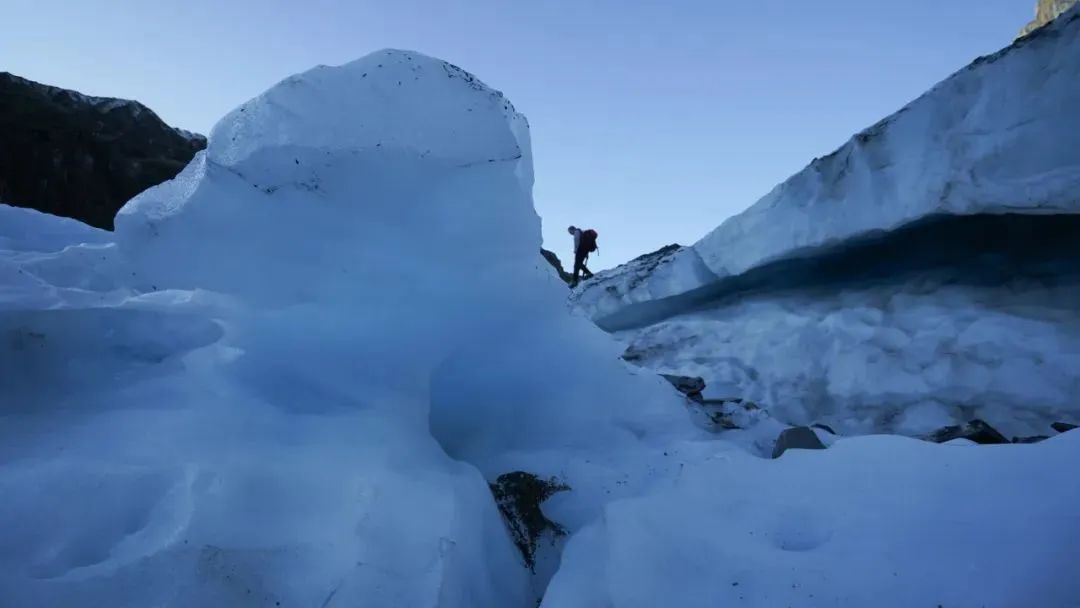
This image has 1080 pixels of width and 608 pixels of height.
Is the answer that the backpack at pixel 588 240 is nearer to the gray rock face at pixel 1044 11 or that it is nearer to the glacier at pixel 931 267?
the glacier at pixel 931 267

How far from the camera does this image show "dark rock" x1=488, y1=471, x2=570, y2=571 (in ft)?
8.61

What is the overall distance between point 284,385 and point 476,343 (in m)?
1.31

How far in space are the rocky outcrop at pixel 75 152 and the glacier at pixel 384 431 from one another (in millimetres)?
10948

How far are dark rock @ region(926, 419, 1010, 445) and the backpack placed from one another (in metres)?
6.88

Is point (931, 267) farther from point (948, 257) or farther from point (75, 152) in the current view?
point (75, 152)

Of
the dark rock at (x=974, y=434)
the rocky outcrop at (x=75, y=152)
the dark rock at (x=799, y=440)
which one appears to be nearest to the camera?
the dark rock at (x=799, y=440)

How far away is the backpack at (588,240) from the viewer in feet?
33.1

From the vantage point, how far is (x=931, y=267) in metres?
5.96

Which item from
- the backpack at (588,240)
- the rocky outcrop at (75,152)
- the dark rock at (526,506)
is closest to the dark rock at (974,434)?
the dark rock at (526,506)

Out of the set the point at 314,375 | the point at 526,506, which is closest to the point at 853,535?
the point at 526,506

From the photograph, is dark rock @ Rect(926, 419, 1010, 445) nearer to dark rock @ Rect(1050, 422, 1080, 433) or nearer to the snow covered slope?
dark rock @ Rect(1050, 422, 1080, 433)

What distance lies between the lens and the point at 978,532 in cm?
166

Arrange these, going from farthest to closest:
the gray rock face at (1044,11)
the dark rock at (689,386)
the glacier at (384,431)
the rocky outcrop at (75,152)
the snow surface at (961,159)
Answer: the gray rock face at (1044,11), the rocky outcrop at (75,152), the dark rock at (689,386), the snow surface at (961,159), the glacier at (384,431)

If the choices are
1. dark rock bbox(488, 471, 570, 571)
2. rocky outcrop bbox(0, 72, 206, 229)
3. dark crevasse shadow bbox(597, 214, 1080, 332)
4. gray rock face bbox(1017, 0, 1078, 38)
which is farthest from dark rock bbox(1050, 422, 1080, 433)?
gray rock face bbox(1017, 0, 1078, 38)
